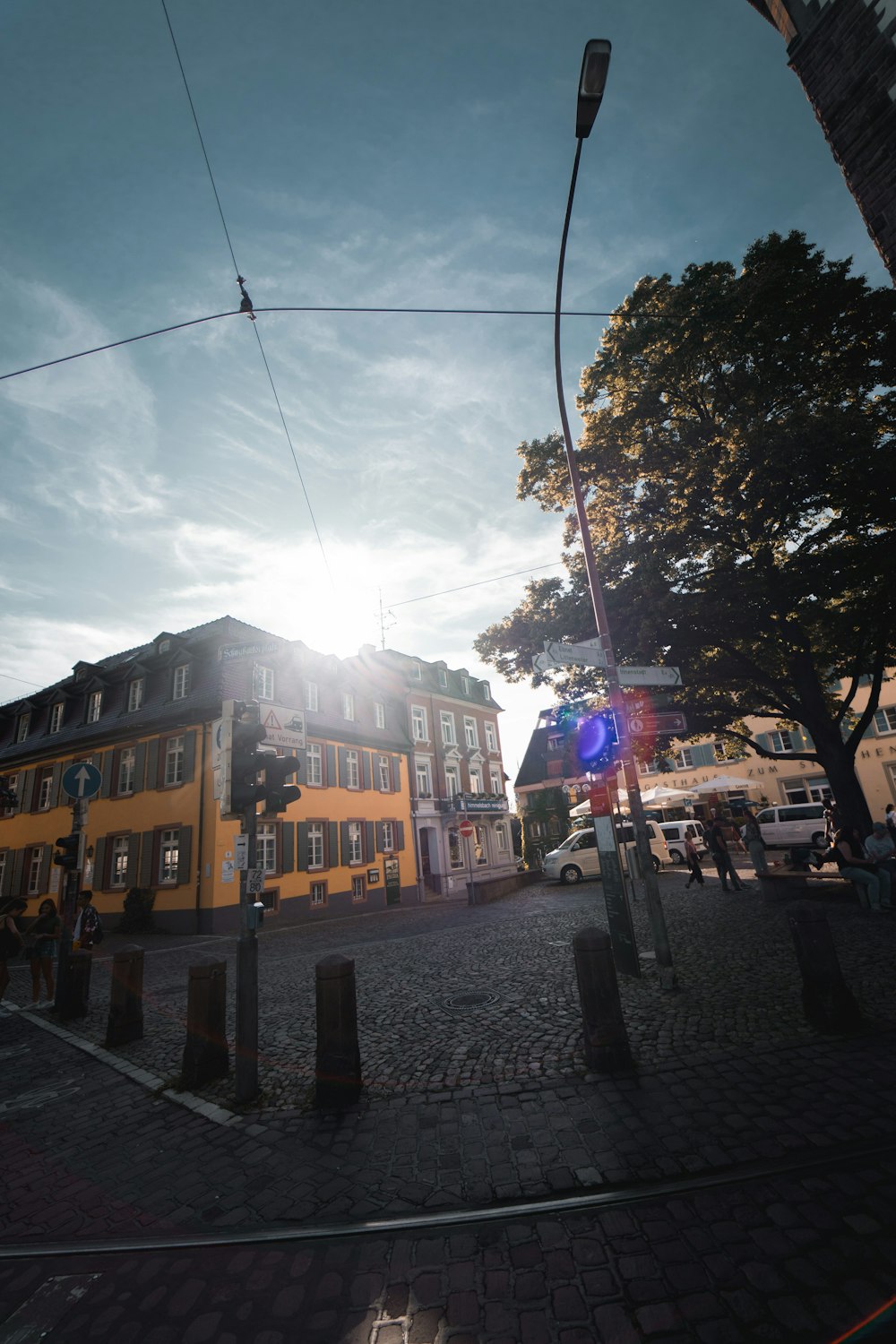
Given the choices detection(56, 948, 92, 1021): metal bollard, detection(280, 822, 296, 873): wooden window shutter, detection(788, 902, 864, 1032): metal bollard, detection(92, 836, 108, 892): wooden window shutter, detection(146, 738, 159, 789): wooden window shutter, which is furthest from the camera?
detection(92, 836, 108, 892): wooden window shutter

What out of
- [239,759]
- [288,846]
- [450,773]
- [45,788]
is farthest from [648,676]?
[450,773]

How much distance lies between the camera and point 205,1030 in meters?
5.12

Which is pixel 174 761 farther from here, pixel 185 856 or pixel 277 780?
pixel 277 780

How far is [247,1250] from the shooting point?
2.84 m

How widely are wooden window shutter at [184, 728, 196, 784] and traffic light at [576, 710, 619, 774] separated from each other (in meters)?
15.1

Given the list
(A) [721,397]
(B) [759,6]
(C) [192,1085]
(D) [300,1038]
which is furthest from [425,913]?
(B) [759,6]

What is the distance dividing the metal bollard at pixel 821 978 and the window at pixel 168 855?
60.8ft

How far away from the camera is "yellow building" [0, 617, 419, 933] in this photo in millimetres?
18688

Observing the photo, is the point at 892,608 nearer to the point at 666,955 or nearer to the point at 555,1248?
the point at 666,955

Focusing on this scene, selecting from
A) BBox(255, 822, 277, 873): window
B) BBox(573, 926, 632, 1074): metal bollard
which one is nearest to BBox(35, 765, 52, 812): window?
BBox(255, 822, 277, 873): window

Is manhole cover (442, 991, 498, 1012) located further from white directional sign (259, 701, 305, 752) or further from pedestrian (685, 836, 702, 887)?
pedestrian (685, 836, 702, 887)

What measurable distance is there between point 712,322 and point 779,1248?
42.1ft

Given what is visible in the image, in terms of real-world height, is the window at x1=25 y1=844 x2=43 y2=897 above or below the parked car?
above

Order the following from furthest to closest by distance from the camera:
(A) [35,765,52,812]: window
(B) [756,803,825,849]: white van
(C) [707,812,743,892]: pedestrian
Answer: (A) [35,765,52,812]: window
(B) [756,803,825,849]: white van
(C) [707,812,743,892]: pedestrian
